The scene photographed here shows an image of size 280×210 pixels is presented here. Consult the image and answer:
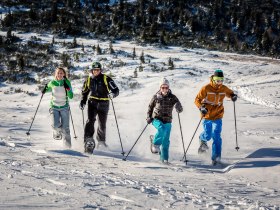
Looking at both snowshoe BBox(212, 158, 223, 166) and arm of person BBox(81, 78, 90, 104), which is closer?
snowshoe BBox(212, 158, 223, 166)

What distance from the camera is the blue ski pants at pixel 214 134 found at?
7.16 m

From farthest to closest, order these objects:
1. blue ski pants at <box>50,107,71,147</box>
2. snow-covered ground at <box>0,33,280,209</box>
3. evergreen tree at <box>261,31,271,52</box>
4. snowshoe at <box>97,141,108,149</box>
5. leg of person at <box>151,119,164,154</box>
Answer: evergreen tree at <box>261,31,271,52</box> < snowshoe at <box>97,141,108,149</box> < blue ski pants at <box>50,107,71,147</box> < leg of person at <box>151,119,164,154</box> < snow-covered ground at <box>0,33,280,209</box>

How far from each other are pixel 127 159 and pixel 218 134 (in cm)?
198

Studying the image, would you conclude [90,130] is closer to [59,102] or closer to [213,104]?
[59,102]

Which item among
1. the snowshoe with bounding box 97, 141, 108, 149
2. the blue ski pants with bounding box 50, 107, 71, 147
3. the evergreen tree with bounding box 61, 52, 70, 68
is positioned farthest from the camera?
the evergreen tree with bounding box 61, 52, 70, 68

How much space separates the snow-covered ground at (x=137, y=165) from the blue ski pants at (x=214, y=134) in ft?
1.15

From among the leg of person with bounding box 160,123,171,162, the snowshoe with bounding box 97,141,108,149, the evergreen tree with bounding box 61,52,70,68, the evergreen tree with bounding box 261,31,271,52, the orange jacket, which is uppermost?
the evergreen tree with bounding box 261,31,271,52

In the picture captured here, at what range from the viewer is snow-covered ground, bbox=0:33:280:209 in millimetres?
3859

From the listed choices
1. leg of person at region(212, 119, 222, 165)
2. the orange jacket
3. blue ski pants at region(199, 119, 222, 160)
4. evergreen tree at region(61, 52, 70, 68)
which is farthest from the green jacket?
evergreen tree at region(61, 52, 70, 68)

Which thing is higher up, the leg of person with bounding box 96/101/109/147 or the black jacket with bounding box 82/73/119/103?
the black jacket with bounding box 82/73/119/103

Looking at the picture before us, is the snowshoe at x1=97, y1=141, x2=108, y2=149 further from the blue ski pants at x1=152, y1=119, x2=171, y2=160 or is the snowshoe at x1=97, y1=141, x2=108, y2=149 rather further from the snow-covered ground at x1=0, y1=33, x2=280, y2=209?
the blue ski pants at x1=152, y1=119, x2=171, y2=160

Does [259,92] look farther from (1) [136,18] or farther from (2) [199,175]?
(1) [136,18]

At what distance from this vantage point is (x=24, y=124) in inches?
416

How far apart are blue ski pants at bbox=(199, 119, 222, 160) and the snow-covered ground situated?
35 cm
